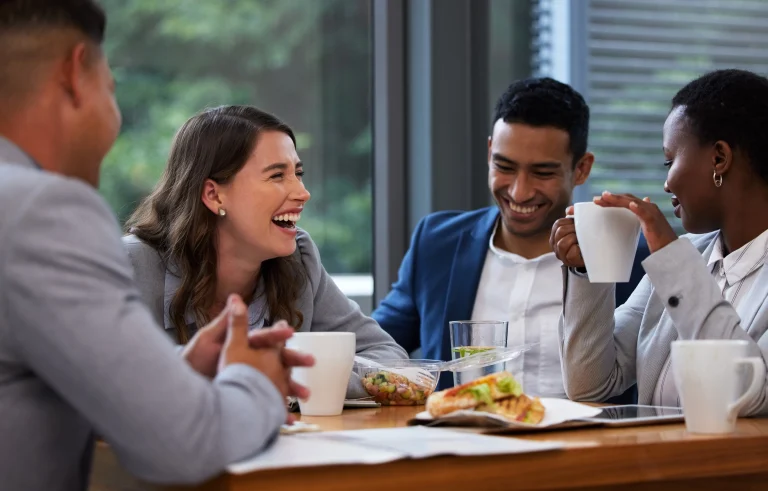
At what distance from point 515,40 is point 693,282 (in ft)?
6.10

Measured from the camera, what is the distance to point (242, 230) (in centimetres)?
217

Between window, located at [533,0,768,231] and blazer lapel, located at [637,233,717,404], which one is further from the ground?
window, located at [533,0,768,231]

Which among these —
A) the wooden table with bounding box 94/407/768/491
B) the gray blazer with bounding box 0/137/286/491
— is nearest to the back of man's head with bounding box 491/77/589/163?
the wooden table with bounding box 94/407/768/491

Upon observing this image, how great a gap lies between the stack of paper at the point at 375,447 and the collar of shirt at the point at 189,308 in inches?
32.6

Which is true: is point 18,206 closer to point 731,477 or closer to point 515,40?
point 731,477

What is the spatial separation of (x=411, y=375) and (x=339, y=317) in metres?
0.48

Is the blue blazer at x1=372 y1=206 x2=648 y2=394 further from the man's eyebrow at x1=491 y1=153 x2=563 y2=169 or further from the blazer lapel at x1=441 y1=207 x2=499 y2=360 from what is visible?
the man's eyebrow at x1=491 y1=153 x2=563 y2=169

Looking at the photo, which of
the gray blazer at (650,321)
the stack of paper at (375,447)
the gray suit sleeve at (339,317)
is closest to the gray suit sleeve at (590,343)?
the gray blazer at (650,321)

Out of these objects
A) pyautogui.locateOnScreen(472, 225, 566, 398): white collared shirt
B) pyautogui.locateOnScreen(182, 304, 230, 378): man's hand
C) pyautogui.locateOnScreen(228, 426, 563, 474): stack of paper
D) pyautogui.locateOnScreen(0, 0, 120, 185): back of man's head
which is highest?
pyautogui.locateOnScreen(0, 0, 120, 185): back of man's head

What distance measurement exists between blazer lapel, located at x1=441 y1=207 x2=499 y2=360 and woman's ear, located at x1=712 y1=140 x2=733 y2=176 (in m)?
0.96

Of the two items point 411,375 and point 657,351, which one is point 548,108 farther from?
point 411,375

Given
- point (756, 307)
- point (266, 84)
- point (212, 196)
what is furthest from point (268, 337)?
point (266, 84)

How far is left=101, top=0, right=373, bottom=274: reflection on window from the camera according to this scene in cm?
302

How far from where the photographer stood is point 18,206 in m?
0.98
